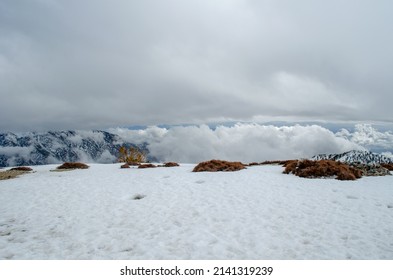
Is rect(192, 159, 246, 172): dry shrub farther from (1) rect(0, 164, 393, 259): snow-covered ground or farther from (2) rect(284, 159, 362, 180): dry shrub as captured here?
(1) rect(0, 164, 393, 259): snow-covered ground

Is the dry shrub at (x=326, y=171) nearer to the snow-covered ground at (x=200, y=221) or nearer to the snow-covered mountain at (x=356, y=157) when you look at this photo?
the snow-covered ground at (x=200, y=221)

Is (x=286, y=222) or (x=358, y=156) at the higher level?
(x=358, y=156)

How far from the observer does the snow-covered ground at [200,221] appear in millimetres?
7480

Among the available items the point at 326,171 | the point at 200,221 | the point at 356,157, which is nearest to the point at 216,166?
the point at 326,171

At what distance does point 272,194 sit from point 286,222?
418 cm

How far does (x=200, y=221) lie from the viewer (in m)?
9.85

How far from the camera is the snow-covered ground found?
7480 mm

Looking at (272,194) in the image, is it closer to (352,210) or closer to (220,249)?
(352,210)

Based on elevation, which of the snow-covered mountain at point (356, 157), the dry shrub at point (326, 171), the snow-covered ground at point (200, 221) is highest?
the snow-covered mountain at point (356, 157)

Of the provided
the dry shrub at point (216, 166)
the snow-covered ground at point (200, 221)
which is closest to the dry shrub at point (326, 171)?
the snow-covered ground at point (200, 221)

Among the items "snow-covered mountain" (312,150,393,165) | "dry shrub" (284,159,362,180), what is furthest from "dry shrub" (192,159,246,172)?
"snow-covered mountain" (312,150,393,165)

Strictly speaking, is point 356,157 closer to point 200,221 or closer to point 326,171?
point 326,171

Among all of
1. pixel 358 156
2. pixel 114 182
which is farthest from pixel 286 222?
pixel 358 156
